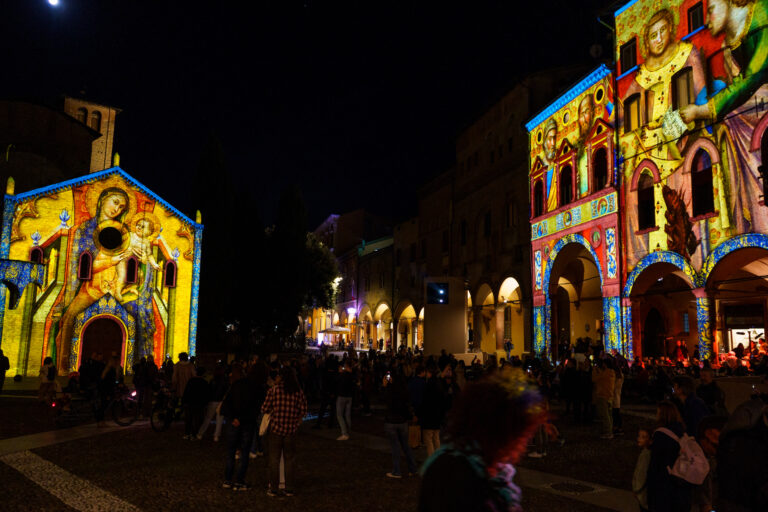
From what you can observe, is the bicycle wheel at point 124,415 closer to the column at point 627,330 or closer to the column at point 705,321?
the column at point 627,330

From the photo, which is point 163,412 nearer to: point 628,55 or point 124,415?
point 124,415

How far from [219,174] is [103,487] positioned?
26.4 meters

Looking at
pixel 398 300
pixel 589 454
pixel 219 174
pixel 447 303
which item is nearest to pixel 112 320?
pixel 219 174

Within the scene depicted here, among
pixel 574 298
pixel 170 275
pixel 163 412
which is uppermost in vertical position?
pixel 170 275

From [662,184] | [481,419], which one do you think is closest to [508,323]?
[662,184]

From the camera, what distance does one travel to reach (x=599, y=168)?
23625 mm

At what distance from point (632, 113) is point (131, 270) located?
931 inches

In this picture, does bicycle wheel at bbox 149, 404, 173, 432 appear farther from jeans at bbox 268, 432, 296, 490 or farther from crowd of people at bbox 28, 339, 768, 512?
jeans at bbox 268, 432, 296, 490

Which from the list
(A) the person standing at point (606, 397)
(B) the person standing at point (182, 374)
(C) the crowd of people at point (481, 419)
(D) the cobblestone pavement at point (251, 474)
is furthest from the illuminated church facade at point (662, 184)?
(B) the person standing at point (182, 374)

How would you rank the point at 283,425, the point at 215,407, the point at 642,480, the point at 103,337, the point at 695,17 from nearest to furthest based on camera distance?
the point at 642,480, the point at 283,425, the point at 215,407, the point at 695,17, the point at 103,337

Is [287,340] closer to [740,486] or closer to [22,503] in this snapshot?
[22,503]

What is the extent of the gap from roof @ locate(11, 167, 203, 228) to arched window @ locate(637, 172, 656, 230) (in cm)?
2158

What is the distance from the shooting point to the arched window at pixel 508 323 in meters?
30.9

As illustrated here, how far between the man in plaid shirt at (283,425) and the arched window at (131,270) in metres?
22.7
